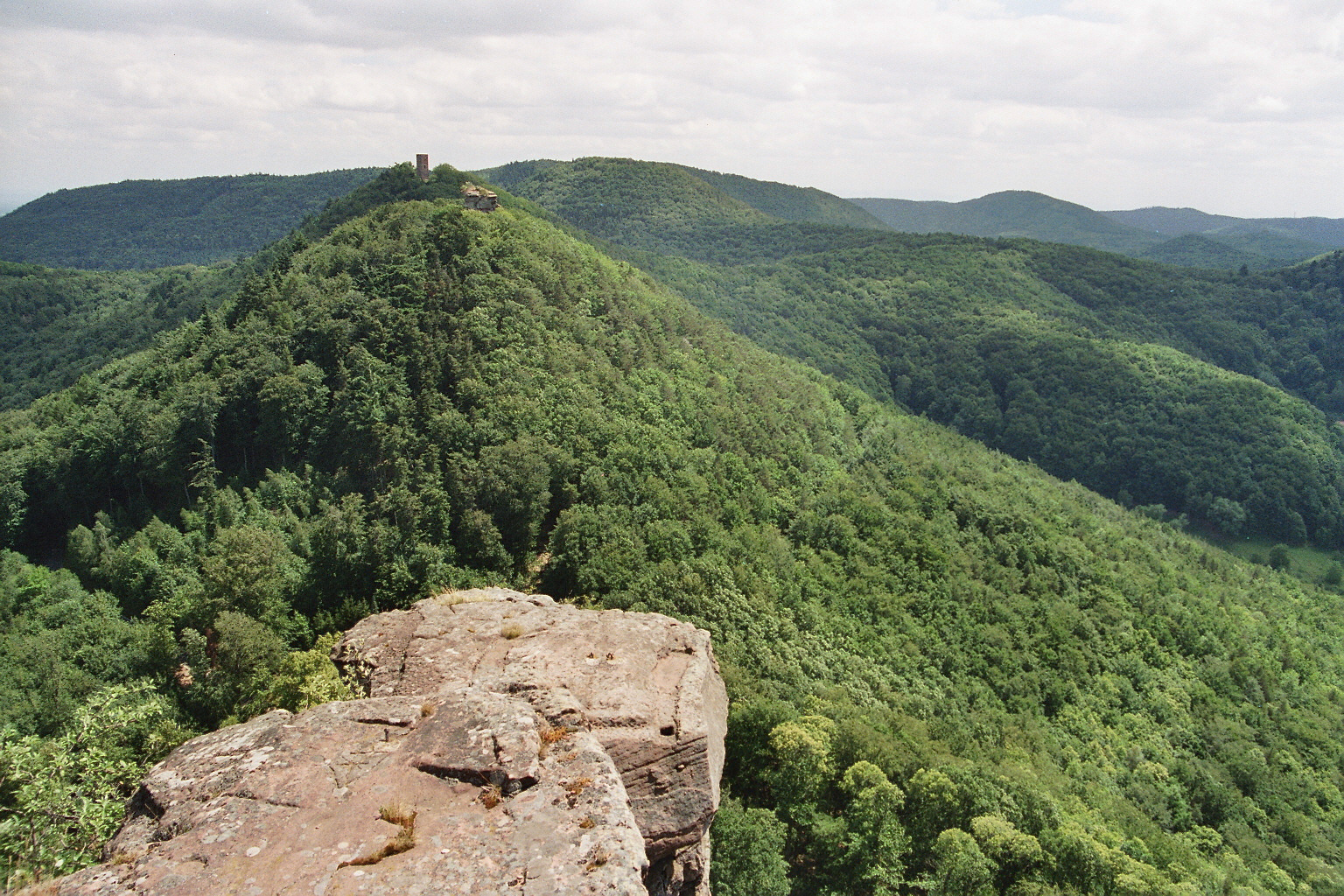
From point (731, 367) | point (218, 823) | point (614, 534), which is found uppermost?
point (731, 367)

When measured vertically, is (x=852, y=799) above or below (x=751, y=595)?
below

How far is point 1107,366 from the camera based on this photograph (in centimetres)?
14200

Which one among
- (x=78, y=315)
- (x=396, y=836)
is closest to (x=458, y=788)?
(x=396, y=836)

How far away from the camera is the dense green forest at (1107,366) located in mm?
123688

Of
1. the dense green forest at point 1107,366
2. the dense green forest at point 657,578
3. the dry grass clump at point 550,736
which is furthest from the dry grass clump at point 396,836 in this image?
the dense green forest at point 1107,366

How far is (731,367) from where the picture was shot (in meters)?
75.1

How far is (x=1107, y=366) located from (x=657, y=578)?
436ft

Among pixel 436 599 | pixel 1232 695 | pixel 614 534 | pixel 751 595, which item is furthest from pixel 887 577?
pixel 436 599

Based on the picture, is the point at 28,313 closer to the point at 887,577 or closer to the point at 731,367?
the point at 731,367

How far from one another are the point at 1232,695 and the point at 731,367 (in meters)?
50.8

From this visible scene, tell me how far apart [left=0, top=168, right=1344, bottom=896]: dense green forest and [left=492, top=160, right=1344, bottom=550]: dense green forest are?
5182cm

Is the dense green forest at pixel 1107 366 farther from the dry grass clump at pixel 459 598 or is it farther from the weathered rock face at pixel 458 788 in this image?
the weathered rock face at pixel 458 788

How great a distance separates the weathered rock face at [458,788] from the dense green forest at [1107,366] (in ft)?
412

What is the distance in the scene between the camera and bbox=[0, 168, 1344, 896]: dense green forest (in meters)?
29.6
